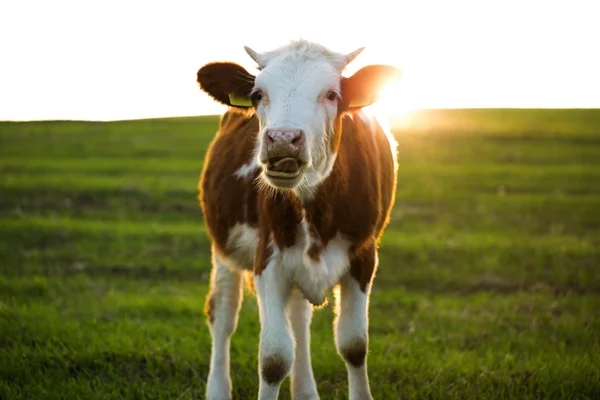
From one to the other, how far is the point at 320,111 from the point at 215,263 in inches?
90.1

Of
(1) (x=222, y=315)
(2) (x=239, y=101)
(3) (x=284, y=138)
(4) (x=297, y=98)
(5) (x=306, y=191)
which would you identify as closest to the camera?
(3) (x=284, y=138)

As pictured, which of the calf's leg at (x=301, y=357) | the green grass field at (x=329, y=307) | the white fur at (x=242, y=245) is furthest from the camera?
the green grass field at (x=329, y=307)

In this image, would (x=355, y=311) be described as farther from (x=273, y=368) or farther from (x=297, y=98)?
(x=297, y=98)

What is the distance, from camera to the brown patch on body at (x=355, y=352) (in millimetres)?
Answer: 5422

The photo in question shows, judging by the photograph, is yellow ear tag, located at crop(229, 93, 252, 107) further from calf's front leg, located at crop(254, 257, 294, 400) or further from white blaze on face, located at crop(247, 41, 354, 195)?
calf's front leg, located at crop(254, 257, 294, 400)

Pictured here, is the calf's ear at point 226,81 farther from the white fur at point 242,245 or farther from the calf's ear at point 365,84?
the white fur at point 242,245

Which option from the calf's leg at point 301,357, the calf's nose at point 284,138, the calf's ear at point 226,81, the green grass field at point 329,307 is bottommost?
the green grass field at point 329,307

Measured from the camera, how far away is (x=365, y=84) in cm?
517

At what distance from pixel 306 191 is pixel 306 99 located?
25.5 inches

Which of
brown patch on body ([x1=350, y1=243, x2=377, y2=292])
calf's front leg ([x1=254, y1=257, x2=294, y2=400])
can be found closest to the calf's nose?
calf's front leg ([x1=254, y1=257, x2=294, y2=400])

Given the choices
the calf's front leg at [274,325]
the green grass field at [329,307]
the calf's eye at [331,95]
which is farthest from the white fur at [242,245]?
the calf's eye at [331,95]

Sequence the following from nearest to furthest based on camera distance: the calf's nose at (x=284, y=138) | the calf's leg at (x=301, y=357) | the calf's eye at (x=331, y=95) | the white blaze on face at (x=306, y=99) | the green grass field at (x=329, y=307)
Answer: the calf's nose at (x=284, y=138)
the white blaze on face at (x=306, y=99)
the calf's eye at (x=331, y=95)
the calf's leg at (x=301, y=357)
the green grass field at (x=329, y=307)

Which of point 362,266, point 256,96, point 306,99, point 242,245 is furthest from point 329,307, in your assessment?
point 306,99

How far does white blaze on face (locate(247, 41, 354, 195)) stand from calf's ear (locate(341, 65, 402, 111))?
0.11m
